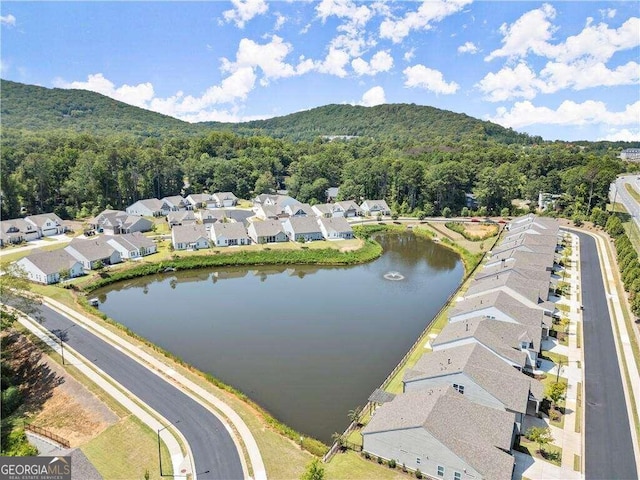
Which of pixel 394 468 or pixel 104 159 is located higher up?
pixel 104 159

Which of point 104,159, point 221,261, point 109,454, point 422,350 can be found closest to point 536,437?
point 422,350

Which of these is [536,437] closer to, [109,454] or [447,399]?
[447,399]

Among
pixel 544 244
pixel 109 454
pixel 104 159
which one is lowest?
pixel 109 454

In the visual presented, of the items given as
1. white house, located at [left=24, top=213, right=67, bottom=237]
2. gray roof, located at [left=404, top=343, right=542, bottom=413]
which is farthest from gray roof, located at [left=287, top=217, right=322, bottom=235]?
gray roof, located at [left=404, top=343, right=542, bottom=413]

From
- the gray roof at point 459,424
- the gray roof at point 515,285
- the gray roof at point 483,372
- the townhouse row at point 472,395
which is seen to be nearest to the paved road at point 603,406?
the townhouse row at point 472,395

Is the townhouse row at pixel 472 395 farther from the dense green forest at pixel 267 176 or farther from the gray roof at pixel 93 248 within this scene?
the dense green forest at pixel 267 176
